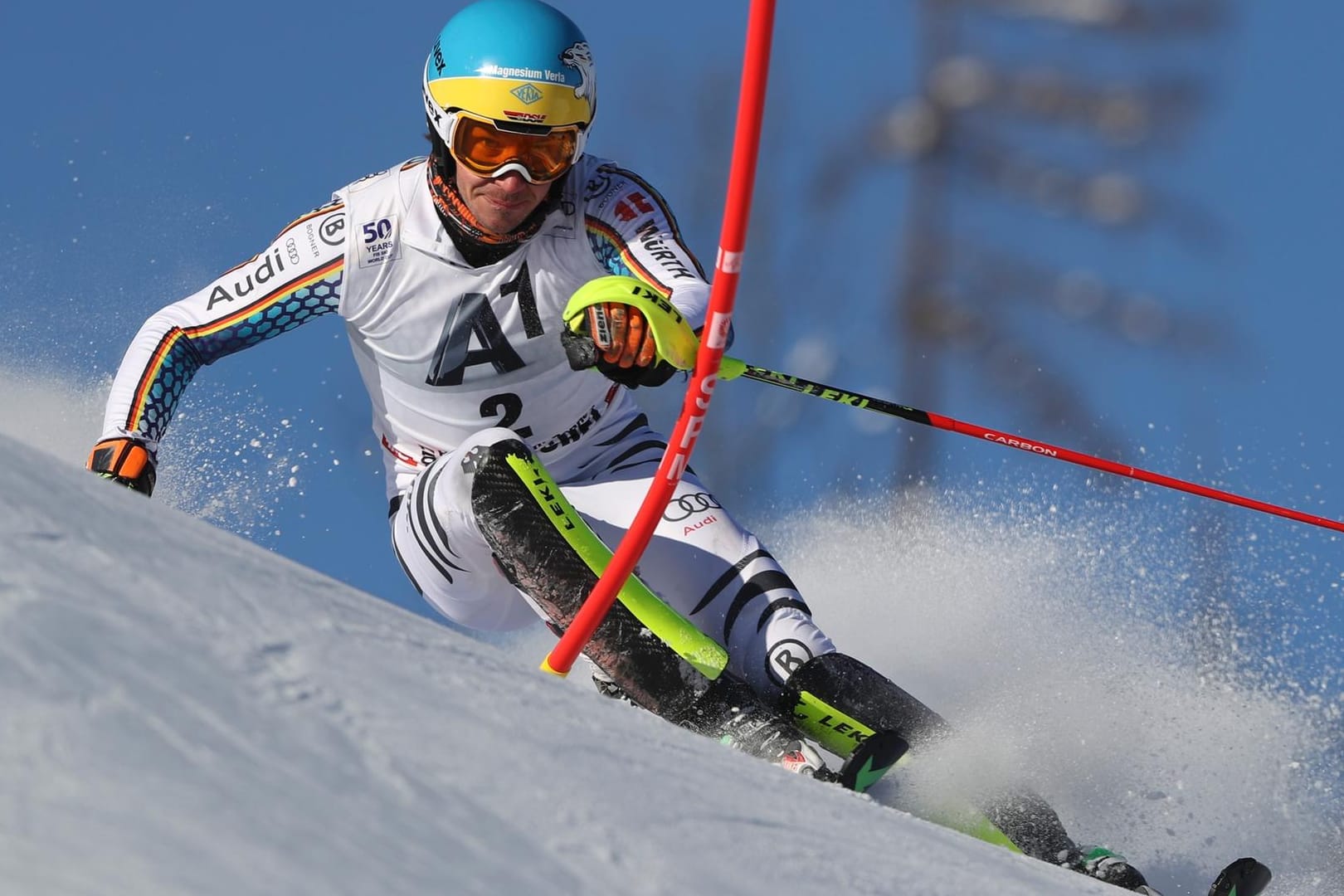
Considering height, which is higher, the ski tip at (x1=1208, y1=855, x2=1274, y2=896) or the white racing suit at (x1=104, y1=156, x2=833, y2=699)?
the white racing suit at (x1=104, y1=156, x2=833, y2=699)

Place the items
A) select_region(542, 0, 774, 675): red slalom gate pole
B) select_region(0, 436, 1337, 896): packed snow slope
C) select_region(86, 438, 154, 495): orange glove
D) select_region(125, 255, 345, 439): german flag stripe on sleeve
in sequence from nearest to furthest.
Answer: select_region(0, 436, 1337, 896): packed snow slope → select_region(542, 0, 774, 675): red slalom gate pole → select_region(86, 438, 154, 495): orange glove → select_region(125, 255, 345, 439): german flag stripe on sleeve

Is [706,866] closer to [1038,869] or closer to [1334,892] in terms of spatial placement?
[1038,869]

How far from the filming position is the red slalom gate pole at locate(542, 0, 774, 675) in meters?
2.99

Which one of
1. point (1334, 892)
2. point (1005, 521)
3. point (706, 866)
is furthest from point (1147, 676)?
point (706, 866)

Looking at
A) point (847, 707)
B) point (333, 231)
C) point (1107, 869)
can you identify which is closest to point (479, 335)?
point (333, 231)

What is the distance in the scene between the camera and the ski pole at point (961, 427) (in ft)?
12.4

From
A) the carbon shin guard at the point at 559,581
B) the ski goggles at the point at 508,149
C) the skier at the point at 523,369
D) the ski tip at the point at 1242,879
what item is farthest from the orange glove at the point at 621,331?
the ski tip at the point at 1242,879

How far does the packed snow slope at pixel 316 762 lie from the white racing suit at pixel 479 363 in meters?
1.05

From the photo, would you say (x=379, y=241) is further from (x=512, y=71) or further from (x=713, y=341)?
(x=713, y=341)

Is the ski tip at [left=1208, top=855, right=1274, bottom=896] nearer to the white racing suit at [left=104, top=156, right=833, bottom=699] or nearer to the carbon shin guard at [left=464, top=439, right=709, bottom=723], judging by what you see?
the white racing suit at [left=104, top=156, right=833, bottom=699]

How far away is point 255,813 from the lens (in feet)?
5.04

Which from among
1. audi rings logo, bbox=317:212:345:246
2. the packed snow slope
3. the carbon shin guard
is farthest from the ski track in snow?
audi rings logo, bbox=317:212:345:246

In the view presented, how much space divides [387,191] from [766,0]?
151 centimetres

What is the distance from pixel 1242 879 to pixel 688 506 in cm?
153
